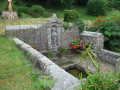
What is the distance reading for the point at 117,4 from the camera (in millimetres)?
9938

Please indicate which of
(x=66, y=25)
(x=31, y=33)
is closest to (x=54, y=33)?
(x=66, y=25)

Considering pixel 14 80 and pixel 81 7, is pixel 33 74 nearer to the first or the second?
pixel 14 80

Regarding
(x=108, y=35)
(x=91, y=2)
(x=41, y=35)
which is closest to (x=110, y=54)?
(x=108, y=35)

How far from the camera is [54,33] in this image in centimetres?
784

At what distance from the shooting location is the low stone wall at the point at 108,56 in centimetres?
694

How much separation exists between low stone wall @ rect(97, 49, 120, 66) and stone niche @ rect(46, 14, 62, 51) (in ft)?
8.51

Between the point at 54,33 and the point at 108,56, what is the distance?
11.3ft

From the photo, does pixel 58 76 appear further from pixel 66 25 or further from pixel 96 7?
pixel 96 7

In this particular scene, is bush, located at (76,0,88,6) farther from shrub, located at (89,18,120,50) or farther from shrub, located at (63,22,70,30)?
shrub, located at (63,22,70,30)

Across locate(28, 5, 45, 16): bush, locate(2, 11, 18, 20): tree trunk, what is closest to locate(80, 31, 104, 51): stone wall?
locate(2, 11, 18, 20): tree trunk

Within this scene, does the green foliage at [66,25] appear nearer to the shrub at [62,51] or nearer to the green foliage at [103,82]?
the shrub at [62,51]

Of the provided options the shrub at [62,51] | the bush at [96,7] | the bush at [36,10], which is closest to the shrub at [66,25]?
the shrub at [62,51]

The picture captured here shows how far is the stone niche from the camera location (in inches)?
298

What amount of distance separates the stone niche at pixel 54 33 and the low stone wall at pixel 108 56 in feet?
8.51
